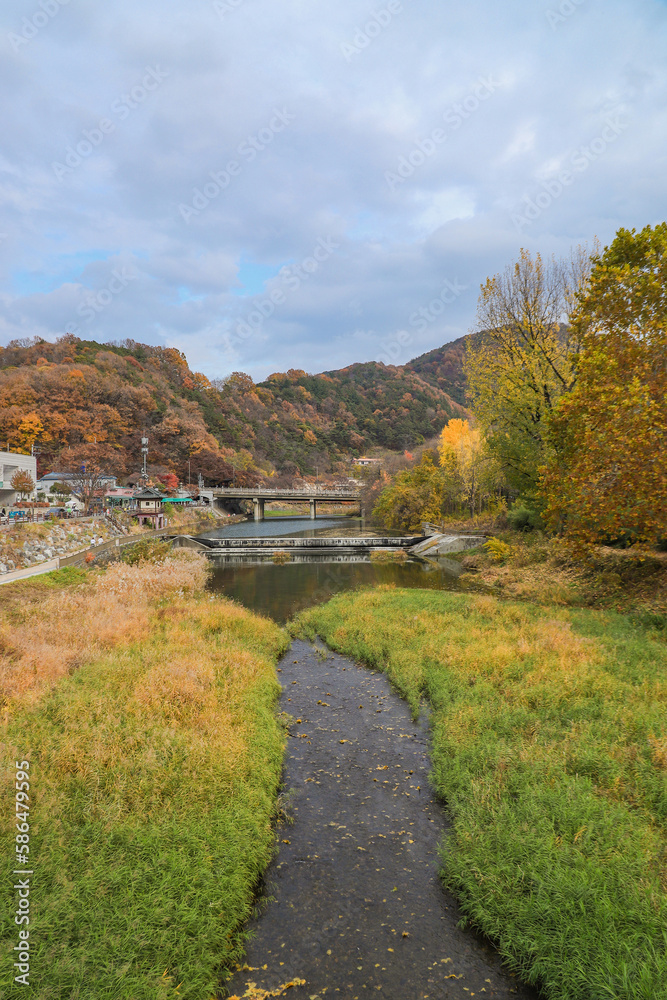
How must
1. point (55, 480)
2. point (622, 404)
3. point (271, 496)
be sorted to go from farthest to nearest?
point (271, 496) < point (55, 480) < point (622, 404)

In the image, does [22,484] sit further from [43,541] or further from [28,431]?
[28,431]

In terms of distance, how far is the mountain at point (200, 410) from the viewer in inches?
2431

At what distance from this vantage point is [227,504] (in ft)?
248

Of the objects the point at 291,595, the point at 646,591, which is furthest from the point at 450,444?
the point at 646,591

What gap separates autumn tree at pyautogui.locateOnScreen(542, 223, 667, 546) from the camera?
12.4 metres

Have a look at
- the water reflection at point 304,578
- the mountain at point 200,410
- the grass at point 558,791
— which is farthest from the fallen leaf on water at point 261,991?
the mountain at point 200,410

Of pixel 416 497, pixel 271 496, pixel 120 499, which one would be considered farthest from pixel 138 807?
pixel 271 496

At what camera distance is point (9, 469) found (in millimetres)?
44531

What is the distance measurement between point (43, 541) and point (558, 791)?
92.4ft

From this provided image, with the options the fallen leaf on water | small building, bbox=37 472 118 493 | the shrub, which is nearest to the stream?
the fallen leaf on water

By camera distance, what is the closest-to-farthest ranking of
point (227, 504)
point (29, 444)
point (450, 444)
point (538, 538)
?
point (538, 538), point (450, 444), point (29, 444), point (227, 504)

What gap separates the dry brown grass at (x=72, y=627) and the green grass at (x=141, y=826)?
1.85ft

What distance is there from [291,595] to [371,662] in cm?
1013

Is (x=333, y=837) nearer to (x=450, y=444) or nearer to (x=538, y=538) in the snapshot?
(x=538, y=538)
